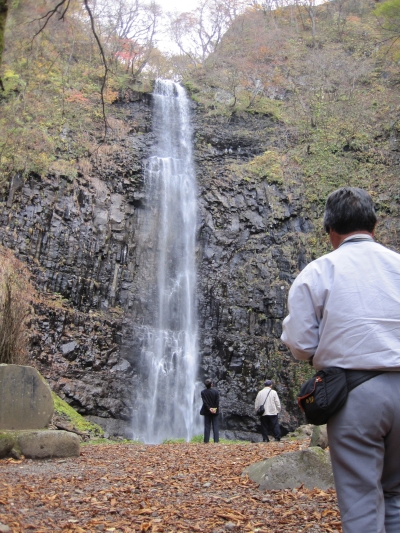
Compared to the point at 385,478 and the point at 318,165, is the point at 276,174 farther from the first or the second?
the point at 385,478

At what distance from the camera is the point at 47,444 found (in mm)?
6918

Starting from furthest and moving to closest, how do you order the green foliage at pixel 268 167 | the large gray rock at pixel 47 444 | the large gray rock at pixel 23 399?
the green foliage at pixel 268 167 → the large gray rock at pixel 23 399 → the large gray rock at pixel 47 444

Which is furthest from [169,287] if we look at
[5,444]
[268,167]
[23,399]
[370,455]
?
[370,455]

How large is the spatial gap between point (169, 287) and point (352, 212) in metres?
16.7

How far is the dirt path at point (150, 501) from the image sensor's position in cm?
350

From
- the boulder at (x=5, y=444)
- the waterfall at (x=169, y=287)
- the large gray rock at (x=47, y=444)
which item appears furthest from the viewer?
the waterfall at (x=169, y=287)

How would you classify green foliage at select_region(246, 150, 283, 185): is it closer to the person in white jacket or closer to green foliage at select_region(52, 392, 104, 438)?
the person in white jacket

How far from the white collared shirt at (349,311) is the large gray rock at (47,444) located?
5.80m

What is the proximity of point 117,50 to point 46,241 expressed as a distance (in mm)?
12822

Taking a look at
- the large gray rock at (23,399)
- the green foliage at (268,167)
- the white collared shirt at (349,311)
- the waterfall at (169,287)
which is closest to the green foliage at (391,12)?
the green foliage at (268,167)

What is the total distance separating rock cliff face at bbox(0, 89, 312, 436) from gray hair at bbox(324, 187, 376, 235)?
45.4 feet

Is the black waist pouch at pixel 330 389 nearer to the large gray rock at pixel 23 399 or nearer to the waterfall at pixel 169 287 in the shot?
the large gray rock at pixel 23 399

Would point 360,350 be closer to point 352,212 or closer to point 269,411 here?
point 352,212

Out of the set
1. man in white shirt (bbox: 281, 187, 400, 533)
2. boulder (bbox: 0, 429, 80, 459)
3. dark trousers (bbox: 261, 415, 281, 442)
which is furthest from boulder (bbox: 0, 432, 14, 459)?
dark trousers (bbox: 261, 415, 281, 442)
